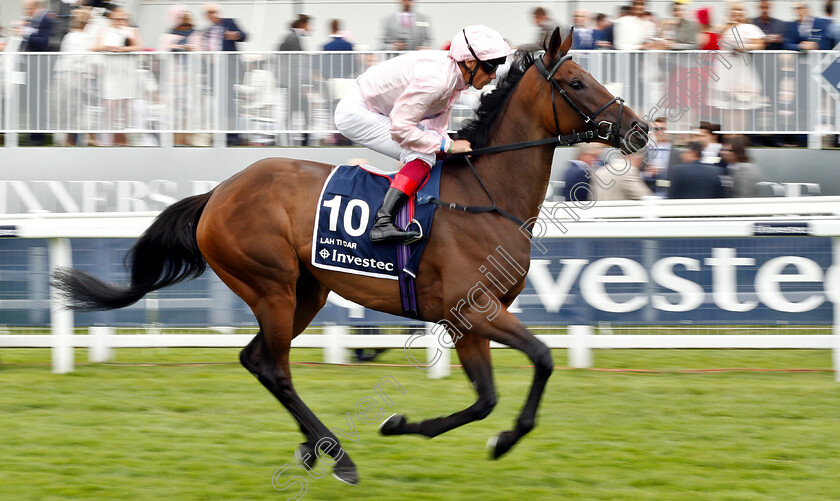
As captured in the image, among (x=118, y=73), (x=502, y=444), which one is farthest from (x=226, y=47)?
(x=502, y=444)

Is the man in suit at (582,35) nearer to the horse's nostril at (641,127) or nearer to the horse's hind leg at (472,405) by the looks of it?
the horse's nostril at (641,127)

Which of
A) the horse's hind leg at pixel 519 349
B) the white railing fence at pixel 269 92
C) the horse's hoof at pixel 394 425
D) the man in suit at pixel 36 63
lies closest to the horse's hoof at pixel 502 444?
the horse's hind leg at pixel 519 349

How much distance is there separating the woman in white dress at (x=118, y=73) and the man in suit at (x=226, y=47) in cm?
69

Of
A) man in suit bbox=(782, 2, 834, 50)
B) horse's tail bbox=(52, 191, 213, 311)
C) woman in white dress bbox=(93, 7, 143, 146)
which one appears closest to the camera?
horse's tail bbox=(52, 191, 213, 311)

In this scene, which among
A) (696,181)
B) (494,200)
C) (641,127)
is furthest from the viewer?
(696,181)

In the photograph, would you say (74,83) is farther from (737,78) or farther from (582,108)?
(582,108)

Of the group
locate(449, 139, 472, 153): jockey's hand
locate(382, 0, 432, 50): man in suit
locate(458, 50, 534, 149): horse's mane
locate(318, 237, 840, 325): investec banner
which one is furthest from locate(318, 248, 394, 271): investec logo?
locate(382, 0, 432, 50): man in suit

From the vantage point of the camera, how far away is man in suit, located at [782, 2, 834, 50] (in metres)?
8.84

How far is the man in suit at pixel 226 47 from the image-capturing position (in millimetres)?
9188

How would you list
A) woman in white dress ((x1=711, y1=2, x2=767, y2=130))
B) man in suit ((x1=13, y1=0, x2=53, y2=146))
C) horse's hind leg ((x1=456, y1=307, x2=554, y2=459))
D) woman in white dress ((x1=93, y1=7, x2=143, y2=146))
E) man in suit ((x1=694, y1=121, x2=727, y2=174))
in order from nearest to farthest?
1. horse's hind leg ((x1=456, y1=307, x2=554, y2=459))
2. man in suit ((x1=694, y1=121, x2=727, y2=174))
3. woman in white dress ((x1=711, y1=2, x2=767, y2=130))
4. woman in white dress ((x1=93, y1=7, x2=143, y2=146))
5. man in suit ((x1=13, y1=0, x2=53, y2=146))

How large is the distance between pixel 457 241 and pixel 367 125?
684 mm

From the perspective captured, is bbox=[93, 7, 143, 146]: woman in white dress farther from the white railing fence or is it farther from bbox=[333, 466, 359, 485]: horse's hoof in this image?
bbox=[333, 466, 359, 485]: horse's hoof

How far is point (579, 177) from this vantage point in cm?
773

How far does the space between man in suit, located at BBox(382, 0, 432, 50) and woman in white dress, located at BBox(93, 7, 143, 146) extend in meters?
2.36
